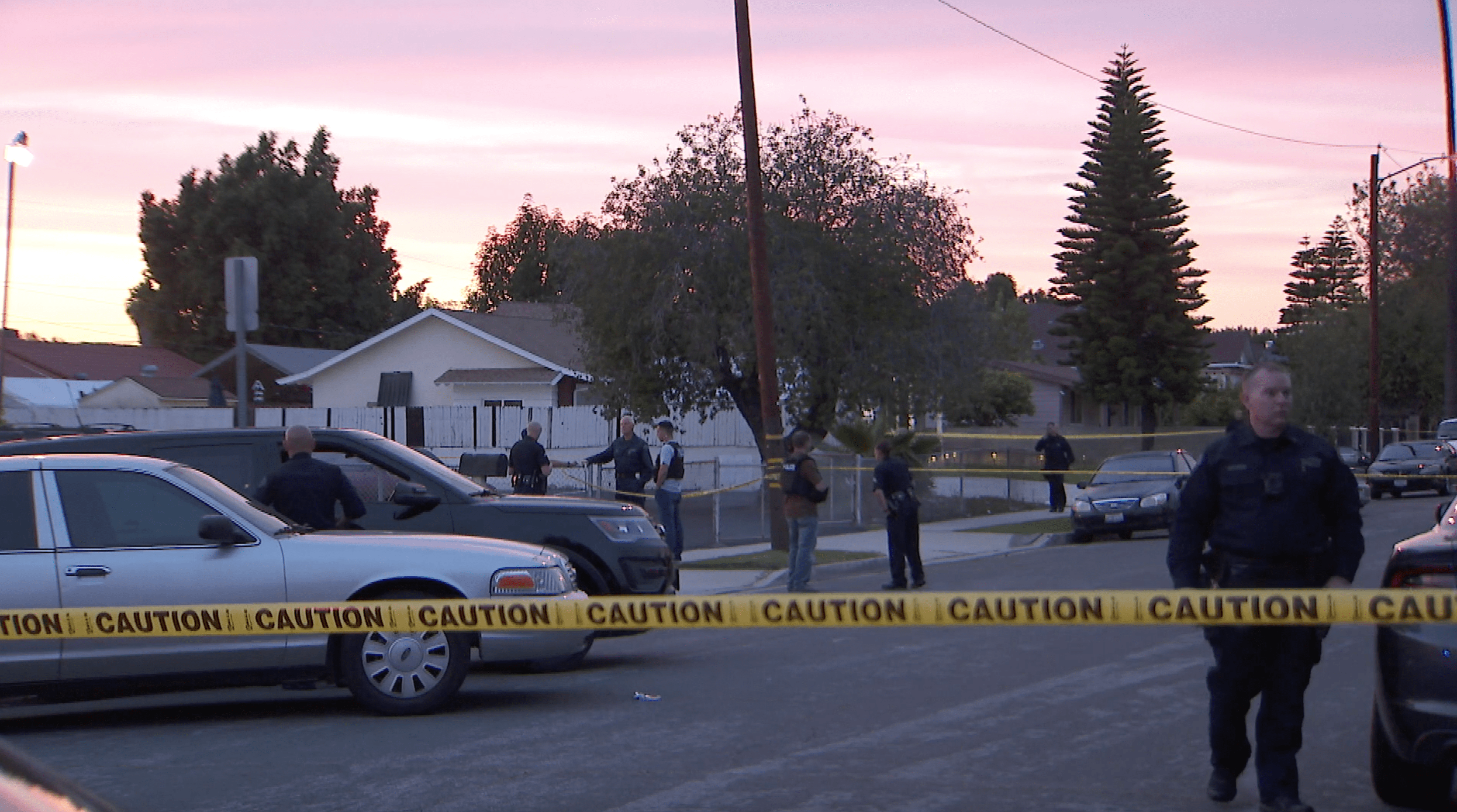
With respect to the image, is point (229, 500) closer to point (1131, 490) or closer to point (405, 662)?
point (405, 662)

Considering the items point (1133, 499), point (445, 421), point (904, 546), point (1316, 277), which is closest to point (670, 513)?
point (904, 546)

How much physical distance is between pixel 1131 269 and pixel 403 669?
5099cm

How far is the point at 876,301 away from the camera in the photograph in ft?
100

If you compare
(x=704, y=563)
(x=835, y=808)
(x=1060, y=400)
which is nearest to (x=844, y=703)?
(x=835, y=808)

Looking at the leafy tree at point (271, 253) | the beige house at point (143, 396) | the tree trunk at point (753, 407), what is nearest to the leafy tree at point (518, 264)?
the leafy tree at point (271, 253)

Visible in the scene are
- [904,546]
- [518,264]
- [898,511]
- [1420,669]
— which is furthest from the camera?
[518,264]

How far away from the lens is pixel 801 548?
15359mm

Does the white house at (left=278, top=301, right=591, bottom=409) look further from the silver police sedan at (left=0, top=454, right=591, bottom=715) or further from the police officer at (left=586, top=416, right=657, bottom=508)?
the silver police sedan at (left=0, top=454, right=591, bottom=715)

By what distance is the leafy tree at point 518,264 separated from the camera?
85750 mm

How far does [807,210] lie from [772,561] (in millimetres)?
12951

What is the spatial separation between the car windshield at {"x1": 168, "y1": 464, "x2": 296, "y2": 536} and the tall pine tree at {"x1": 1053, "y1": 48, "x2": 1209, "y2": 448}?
50.3 metres

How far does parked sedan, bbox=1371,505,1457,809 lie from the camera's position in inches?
220

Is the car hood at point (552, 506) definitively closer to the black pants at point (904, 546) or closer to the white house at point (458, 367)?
the black pants at point (904, 546)

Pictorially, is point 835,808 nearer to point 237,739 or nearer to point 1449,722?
point 1449,722
